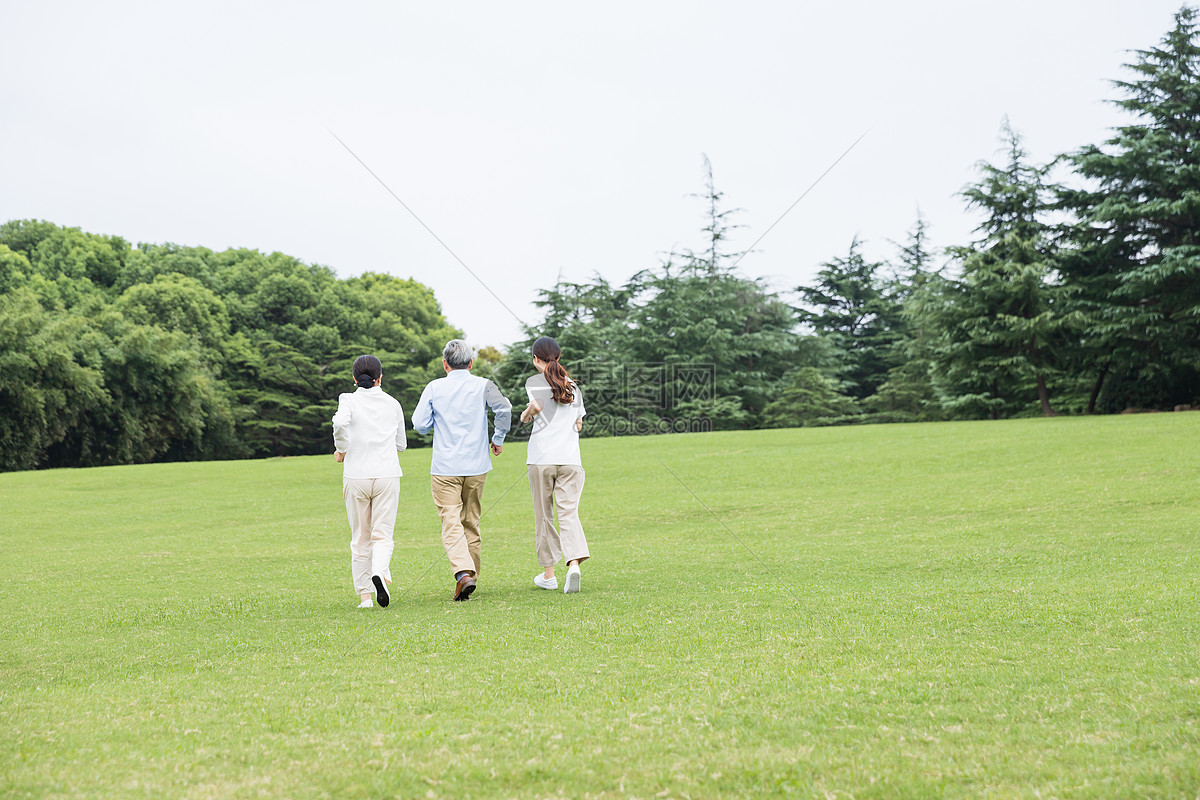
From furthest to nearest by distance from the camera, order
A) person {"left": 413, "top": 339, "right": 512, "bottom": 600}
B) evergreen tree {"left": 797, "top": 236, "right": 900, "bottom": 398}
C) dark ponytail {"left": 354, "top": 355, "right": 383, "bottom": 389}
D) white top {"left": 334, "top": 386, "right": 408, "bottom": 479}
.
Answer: evergreen tree {"left": 797, "top": 236, "right": 900, "bottom": 398} → person {"left": 413, "top": 339, "right": 512, "bottom": 600} → dark ponytail {"left": 354, "top": 355, "right": 383, "bottom": 389} → white top {"left": 334, "top": 386, "right": 408, "bottom": 479}

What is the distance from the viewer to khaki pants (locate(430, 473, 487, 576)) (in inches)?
307

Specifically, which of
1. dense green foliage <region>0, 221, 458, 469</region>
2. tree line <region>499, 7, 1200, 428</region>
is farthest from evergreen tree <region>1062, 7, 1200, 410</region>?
dense green foliage <region>0, 221, 458, 469</region>

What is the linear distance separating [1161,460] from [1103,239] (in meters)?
23.7

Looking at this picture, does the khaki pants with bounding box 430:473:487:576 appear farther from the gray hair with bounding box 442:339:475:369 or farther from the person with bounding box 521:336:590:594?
the gray hair with bounding box 442:339:475:369

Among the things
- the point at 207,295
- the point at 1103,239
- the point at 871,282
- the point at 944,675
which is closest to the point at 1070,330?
the point at 1103,239

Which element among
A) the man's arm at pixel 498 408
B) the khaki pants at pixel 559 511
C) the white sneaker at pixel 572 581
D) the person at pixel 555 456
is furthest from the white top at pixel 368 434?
the white sneaker at pixel 572 581

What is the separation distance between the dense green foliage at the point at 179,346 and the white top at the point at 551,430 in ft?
114

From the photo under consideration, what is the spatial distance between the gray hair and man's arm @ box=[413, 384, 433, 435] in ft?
1.10

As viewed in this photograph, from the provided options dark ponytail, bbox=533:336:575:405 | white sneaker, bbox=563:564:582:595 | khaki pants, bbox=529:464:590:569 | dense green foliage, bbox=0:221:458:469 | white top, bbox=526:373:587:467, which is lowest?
white sneaker, bbox=563:564:582:595

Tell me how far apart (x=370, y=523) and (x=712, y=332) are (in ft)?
137

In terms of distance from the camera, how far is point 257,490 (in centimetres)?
2148

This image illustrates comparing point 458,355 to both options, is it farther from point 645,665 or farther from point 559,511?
point 645,665

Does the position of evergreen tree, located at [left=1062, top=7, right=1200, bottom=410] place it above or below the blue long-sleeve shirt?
above

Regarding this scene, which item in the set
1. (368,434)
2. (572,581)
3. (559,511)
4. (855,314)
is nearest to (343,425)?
(368,434)
